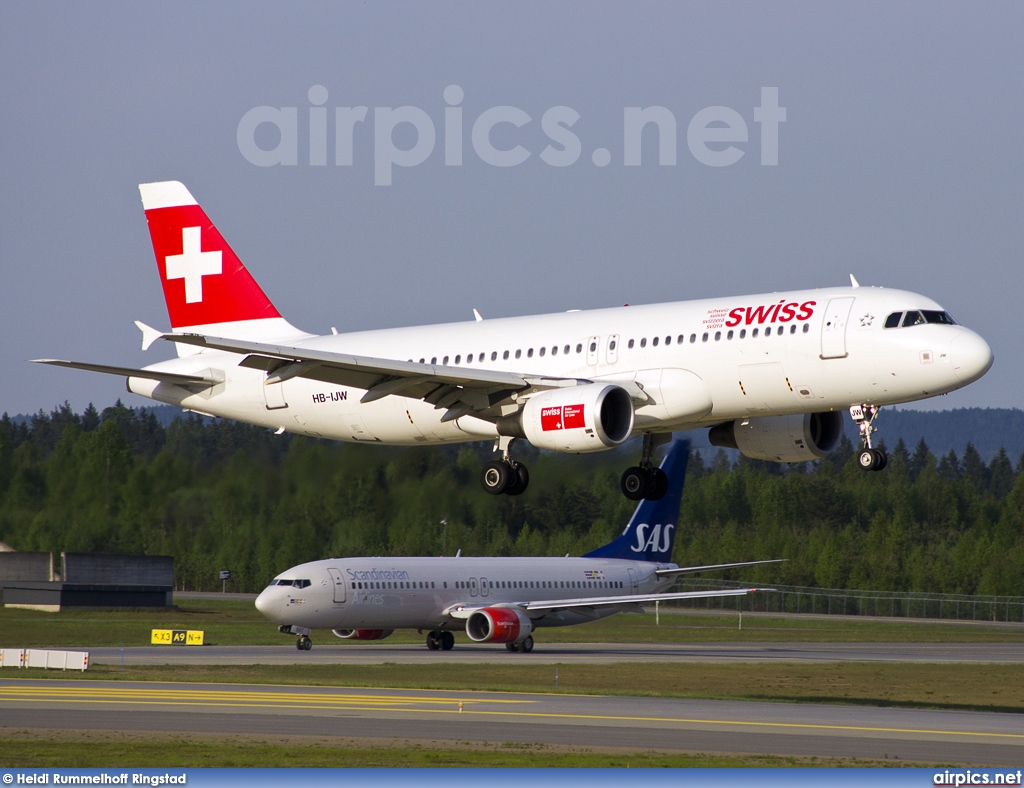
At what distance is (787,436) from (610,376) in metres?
5.20

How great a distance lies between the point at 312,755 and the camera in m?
33.8

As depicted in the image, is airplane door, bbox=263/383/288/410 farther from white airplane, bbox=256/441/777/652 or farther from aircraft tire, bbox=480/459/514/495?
white airplane, bbox=256/441/777/652

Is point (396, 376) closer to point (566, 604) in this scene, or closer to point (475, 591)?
point (475, 591)

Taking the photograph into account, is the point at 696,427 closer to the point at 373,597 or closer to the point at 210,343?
the point at 210,343

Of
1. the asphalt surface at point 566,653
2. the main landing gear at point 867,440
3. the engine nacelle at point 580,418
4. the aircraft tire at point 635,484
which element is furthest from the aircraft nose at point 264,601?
the main landing gear at point 867,440

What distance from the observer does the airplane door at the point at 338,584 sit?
72188mm

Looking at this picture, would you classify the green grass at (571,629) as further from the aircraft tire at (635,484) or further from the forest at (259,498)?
the aircraft tire at (635,484)

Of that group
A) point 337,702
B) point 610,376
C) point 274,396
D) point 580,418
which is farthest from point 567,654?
point 580,418

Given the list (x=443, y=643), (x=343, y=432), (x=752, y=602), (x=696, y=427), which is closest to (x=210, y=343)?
(x=343, y=432)

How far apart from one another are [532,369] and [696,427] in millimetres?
4567

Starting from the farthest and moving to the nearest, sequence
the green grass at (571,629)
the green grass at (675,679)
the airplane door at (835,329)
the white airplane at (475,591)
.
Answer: the green grass at (571,629) < the white airplane at (475,591) < the green grass at (675,679) < the airplane door at (835,329)

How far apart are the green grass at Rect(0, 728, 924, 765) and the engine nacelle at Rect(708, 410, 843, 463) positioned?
28.8 feet

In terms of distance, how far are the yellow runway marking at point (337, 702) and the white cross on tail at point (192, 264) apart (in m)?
13.0

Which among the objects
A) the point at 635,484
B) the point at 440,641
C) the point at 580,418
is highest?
the point at 580,418
